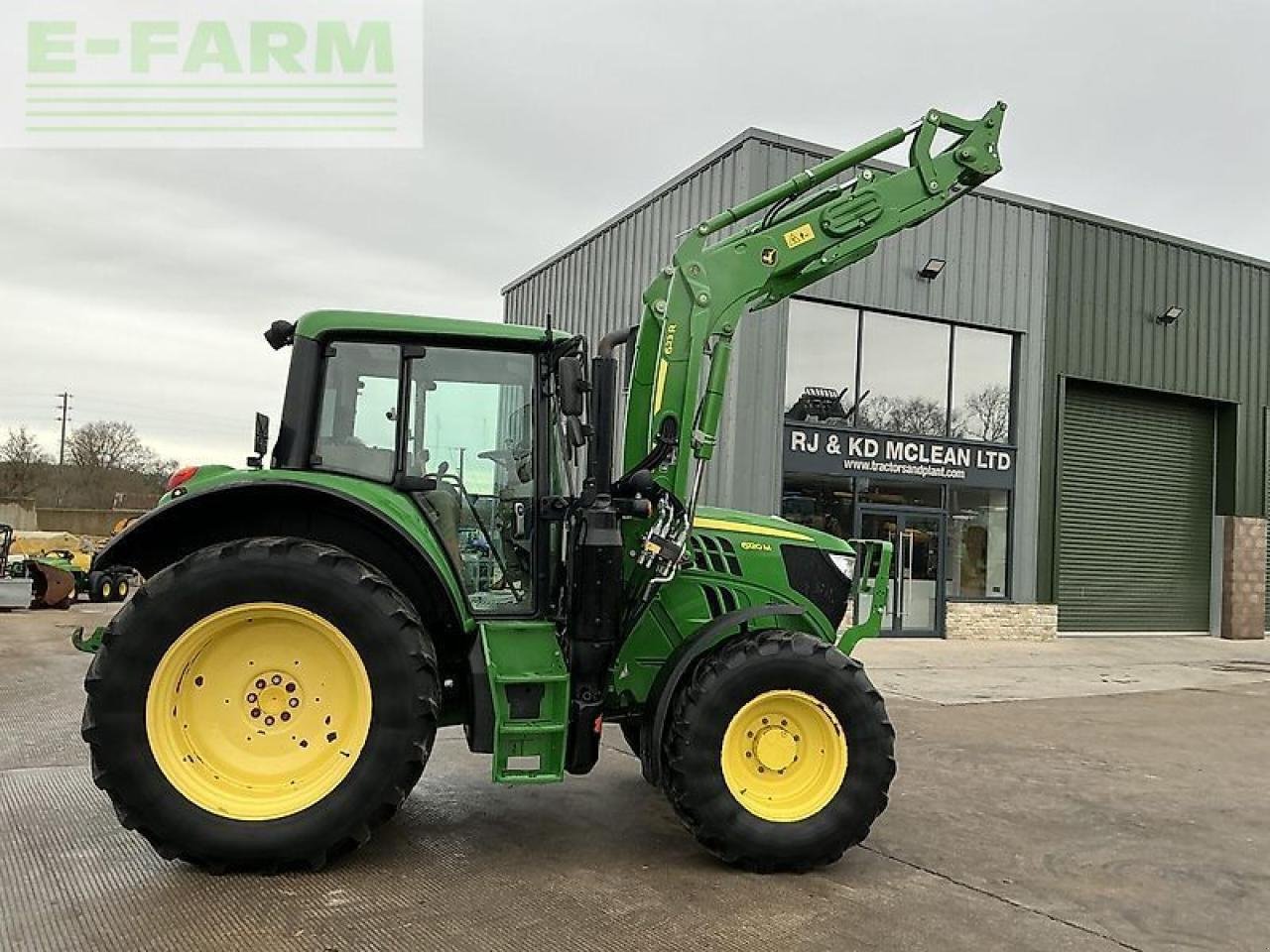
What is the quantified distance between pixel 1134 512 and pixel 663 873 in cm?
1783

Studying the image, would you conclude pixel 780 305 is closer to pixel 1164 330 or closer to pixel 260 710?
pixel 1164 330

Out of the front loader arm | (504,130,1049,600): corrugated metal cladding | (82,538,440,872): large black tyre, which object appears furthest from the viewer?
(504,130,1049,600): corrugated metal cladding

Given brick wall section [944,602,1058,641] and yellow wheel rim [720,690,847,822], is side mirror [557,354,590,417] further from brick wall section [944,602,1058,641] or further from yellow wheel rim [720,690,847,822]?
brick wall section [944,602,1058,641]

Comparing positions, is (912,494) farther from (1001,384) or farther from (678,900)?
(678,900)

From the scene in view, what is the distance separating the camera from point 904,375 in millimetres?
17062

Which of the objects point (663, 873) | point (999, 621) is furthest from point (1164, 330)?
point (663, 873)

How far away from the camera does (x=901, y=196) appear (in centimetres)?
599

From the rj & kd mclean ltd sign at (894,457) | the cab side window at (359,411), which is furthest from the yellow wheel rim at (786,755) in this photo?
the rj & kd mclean ltd sign at (894,457)

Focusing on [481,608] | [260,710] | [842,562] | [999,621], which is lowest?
[999,621]

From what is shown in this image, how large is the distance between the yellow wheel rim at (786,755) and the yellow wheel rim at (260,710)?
1741mm

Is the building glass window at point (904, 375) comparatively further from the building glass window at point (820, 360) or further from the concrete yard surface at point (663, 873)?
the concrete yard surface at point (663, 873)

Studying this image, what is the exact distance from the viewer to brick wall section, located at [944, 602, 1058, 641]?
17.6 meters

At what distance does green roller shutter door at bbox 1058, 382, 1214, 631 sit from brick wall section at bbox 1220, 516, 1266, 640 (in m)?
0.34

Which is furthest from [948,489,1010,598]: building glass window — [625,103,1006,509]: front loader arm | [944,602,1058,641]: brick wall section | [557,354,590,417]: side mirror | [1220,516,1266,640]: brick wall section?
[557,354,590,417]: side mirror
